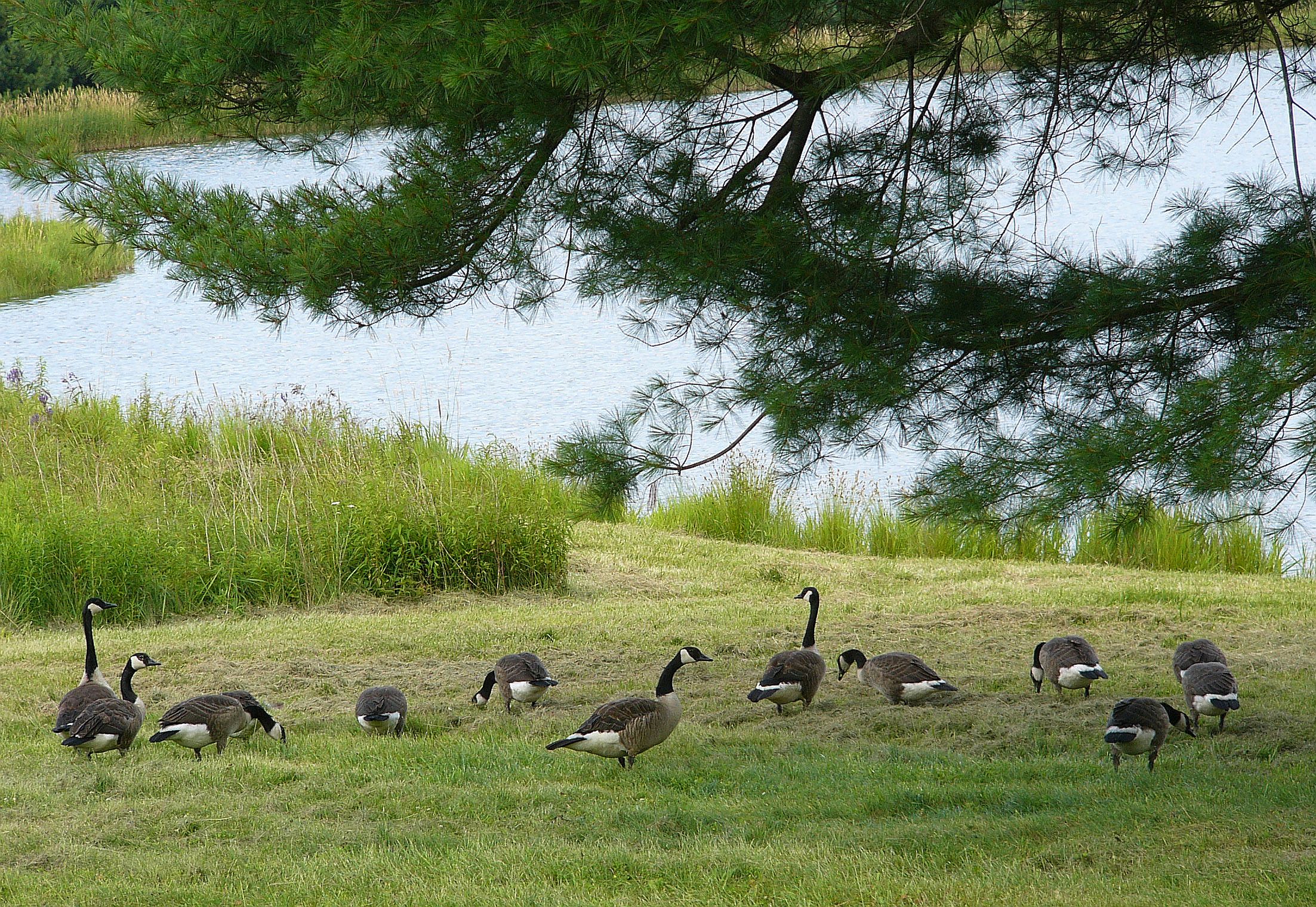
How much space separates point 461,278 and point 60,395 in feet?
35.9

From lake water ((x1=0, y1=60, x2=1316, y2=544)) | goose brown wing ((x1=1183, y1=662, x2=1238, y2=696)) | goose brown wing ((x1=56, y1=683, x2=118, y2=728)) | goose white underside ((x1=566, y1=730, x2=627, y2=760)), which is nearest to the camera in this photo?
goose white underside ((x1=566, y1=730, x2=627, y2=760))

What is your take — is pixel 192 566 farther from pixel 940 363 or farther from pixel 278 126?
pixel 940 363

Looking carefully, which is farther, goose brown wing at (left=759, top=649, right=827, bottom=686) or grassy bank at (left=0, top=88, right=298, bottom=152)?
grassy bank at (left=0, top=88, right=298, bottom=152)

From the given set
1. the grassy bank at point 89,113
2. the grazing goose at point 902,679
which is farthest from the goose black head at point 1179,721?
the grassy bank at point 89,113

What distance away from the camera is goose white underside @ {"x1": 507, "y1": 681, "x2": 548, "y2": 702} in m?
6.12

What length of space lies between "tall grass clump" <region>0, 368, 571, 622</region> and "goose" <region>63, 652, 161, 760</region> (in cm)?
342

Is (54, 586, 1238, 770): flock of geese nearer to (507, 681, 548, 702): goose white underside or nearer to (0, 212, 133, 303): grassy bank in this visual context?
(507, 681, 548, 702): goose white underside

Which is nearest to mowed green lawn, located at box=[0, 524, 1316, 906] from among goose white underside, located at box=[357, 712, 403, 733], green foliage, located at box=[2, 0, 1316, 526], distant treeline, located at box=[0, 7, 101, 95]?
goose white underside, located at box=[357, 712, 403, 733]

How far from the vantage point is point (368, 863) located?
418cm

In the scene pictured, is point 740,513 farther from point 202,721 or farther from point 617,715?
point 202,721

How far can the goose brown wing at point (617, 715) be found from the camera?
17.1ft

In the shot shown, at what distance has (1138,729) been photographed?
4.92m

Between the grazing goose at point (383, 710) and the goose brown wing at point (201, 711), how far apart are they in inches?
25.1

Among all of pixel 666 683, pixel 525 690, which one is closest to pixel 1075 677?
pixel 666 683
